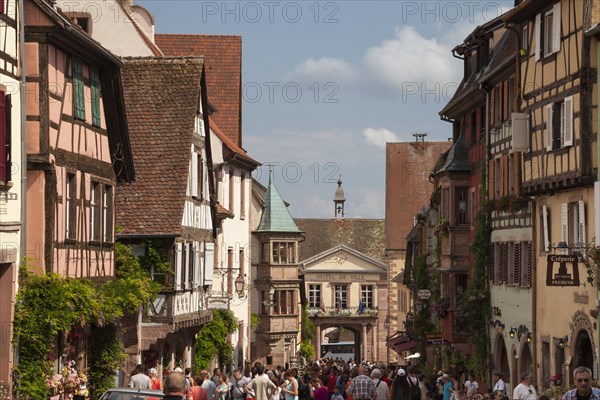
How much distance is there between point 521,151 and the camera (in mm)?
34344

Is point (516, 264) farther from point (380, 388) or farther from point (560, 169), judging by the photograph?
point (380, 388)

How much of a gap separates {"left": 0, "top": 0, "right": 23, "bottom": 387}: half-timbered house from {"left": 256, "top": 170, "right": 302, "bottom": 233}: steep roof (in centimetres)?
4663

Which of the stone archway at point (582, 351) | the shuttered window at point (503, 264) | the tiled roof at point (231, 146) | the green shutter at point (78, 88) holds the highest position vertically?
the tiled roof at point (231, 146)

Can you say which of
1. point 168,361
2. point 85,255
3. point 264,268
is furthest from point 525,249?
point 264,268

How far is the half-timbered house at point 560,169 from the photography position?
28.5 meters

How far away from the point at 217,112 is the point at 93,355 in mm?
26113

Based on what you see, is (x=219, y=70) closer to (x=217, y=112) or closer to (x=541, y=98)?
(x=217, y=112)

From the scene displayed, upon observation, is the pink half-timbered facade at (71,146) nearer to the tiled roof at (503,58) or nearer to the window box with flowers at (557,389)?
the window box with flowers at (557,389)

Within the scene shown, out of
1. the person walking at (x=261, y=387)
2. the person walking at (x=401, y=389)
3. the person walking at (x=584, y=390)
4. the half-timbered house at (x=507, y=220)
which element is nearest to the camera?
the person walking at (x=584, y=390)

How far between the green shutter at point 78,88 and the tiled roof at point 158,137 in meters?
7.56

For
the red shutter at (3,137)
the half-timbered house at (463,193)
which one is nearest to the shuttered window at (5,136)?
the red shutter at (3,137)

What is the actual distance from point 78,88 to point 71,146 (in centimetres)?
122

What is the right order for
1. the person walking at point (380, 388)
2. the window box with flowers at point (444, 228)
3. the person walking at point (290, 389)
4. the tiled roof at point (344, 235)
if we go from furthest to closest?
the tiled roof at point (344, 235)
the window box with flowers at point (444, 228)
the person walking at point (290, 389)
the person walking at point (380, 388)

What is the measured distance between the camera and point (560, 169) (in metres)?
30.5
